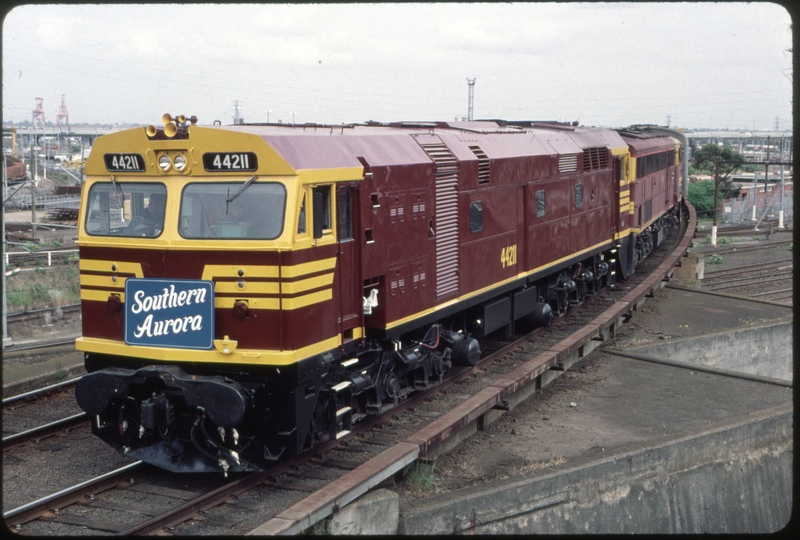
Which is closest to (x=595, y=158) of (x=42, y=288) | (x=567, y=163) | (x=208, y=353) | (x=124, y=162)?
(x=567, y=163)

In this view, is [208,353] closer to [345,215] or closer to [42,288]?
[345,215]

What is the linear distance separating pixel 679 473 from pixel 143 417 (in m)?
6.59

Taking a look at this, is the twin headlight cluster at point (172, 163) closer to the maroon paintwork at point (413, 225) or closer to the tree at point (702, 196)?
the maroon paintwork at point (413, 225)

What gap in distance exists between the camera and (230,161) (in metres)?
8.70

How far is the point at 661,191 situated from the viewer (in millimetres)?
30312

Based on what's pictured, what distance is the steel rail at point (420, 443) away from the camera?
754 cm

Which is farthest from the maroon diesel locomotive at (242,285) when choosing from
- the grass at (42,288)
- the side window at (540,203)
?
Result: the grass at (42,288)

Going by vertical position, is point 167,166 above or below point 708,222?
above

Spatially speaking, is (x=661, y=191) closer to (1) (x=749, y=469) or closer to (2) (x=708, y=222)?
(1) (x=749, y=469)

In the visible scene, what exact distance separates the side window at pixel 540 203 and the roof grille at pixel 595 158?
2961mm

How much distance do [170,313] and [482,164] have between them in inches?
239

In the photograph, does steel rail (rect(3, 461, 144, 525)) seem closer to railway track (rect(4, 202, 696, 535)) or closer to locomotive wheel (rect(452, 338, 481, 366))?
railway track (rect(4, 202, 696, 535))

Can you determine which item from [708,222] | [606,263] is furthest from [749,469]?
[708,222]

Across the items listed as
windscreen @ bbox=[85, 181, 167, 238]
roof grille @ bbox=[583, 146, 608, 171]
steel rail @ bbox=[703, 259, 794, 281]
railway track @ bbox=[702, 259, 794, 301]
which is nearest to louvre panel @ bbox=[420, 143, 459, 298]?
windscreen @ bbox=[85, 181, 167, 238]
